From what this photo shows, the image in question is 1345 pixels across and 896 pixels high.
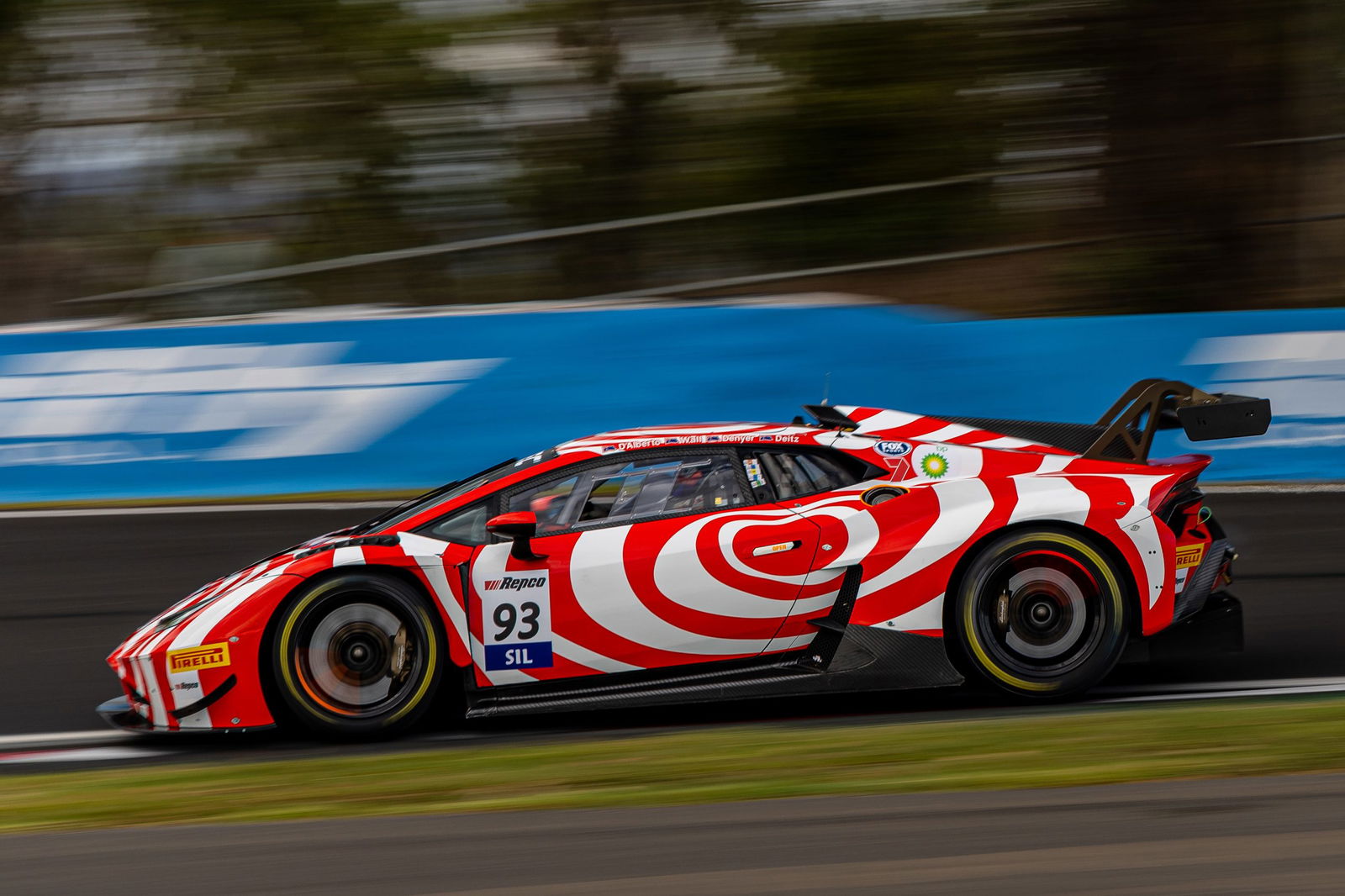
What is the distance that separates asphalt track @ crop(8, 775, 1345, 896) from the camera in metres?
3.47

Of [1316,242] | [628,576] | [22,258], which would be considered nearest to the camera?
[628,576]

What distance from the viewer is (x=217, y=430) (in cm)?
1063

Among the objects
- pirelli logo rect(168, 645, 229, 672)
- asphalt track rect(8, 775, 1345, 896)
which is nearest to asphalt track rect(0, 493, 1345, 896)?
asphalt track rect(8, 775, 1345, 896)

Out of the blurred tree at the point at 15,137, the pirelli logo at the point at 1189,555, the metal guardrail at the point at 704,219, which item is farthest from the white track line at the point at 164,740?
the blurred tree at the point at 15,137

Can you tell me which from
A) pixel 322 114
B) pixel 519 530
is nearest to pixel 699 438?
pixel 519 530

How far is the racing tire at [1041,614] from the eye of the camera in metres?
5.70

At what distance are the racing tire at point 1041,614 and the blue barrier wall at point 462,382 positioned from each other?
498 cm

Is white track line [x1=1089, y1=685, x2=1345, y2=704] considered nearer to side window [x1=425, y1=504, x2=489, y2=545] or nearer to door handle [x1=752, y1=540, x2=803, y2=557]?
door handle [x1=752, y1=540, x2=803, y2=557]

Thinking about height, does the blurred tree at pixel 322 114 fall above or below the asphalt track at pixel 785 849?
above

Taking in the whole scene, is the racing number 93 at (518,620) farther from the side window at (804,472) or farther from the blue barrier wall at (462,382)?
the blue barrier wall at (462,382)

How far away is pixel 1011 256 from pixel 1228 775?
34.9 feet

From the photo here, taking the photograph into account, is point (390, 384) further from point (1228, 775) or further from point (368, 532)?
point (1228, 775)

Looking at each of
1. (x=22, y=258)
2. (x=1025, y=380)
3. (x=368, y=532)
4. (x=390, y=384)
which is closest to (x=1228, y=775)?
(x=368, y=532)

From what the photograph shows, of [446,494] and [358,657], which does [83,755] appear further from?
[446,494]
